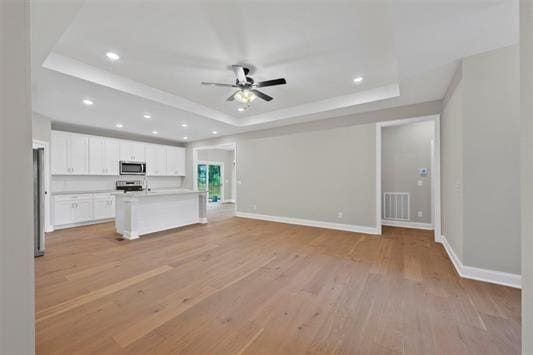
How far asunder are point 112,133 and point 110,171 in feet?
4.04

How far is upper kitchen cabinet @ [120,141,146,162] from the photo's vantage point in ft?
21.0

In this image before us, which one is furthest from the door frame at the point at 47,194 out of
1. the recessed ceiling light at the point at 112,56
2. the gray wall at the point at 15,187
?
the gray wall at the point at 15,187

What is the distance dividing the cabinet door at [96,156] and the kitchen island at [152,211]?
195 cm

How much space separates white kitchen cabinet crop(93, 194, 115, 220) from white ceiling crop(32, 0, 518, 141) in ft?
7.57

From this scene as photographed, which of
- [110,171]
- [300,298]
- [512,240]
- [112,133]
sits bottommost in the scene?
[300,298]

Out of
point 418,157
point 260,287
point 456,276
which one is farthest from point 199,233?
point 418,157

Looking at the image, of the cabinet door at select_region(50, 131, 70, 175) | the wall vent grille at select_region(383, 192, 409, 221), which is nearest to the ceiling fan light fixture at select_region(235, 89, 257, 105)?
the wall vent grille at select_region(383, 192, 409, 221)

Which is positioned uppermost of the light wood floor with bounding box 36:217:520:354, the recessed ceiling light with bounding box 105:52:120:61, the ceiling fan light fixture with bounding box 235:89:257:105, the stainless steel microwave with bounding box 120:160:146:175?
the recessed ceiling light with bounding box 105:52:120:61

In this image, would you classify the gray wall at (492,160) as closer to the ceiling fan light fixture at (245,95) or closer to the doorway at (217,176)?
the ceiling fan light fixture at (245,95)

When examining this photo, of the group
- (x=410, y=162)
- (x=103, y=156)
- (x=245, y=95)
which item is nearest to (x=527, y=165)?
(x=245, y=95)

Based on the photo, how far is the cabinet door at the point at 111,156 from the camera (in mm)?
6027

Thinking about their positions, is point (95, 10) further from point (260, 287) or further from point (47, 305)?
Answer: point (260, 287)

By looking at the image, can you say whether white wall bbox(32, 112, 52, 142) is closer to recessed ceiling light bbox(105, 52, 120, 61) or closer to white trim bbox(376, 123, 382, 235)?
recessed ceiling light bbox(105, 52, 120, 61)

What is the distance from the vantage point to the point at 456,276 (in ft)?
8.54
